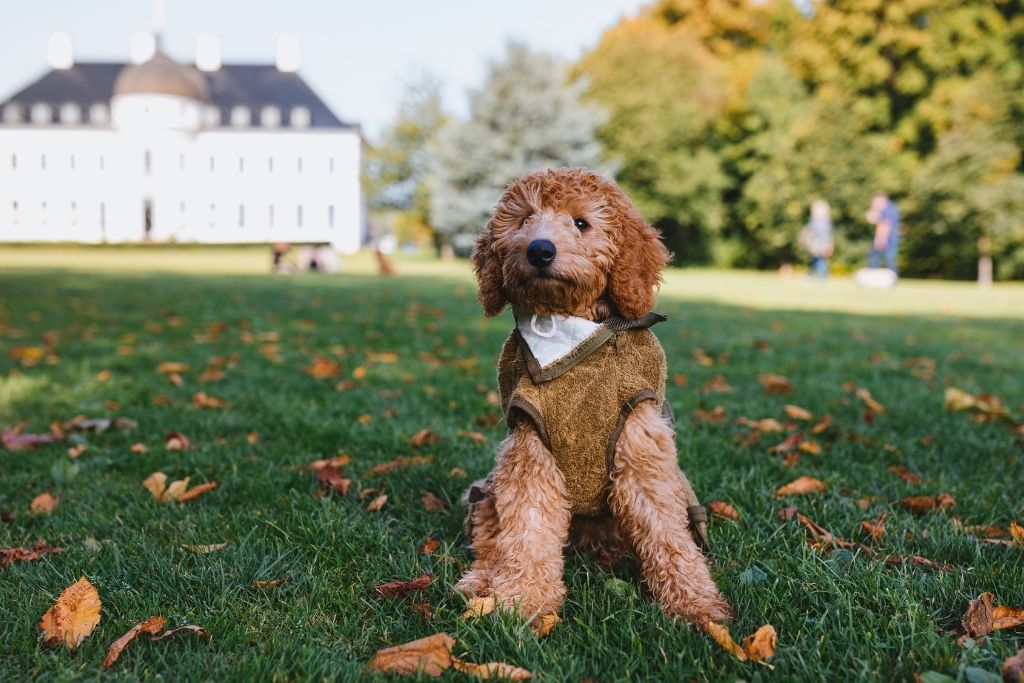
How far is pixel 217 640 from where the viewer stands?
2.01 meters

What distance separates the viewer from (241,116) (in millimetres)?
58906

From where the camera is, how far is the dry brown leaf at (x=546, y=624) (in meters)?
2.07

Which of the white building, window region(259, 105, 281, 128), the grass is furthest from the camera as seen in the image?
window region(259, 105, 281, 128)

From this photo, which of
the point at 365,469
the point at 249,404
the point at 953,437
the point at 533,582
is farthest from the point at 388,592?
the point at 953,437

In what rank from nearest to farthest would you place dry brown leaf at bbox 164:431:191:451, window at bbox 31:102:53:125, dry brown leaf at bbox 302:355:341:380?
dry brown leaf at bbox 164:431:191:451
dry brown leaf at bbox 302:355:341:380
window at bbox 31:102:53:125

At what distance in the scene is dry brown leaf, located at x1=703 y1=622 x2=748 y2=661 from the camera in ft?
6.20

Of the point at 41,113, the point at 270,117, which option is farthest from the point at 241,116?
the point at 41,113

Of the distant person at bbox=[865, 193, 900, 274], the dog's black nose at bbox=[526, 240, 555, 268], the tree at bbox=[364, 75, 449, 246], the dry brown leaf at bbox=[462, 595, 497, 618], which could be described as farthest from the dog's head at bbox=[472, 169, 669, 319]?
the tree at bbox=[364, 75, 449, 246]

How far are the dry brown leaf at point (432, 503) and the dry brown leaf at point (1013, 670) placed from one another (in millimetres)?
1932

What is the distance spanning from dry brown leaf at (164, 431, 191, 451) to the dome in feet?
193

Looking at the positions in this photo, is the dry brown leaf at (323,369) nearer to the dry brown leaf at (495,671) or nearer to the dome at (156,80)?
the dry brown leaf at (495,671)

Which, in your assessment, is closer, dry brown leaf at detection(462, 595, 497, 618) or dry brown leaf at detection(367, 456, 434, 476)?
dry brown leaf at detection(462, 595, 497, 618)

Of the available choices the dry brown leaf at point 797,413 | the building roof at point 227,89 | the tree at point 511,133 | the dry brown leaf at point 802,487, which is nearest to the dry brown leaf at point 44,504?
the dry brown leaf at point 802,487

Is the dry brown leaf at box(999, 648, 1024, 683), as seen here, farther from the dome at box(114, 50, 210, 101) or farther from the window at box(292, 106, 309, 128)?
the window at box(292, 106, 309, 128)
